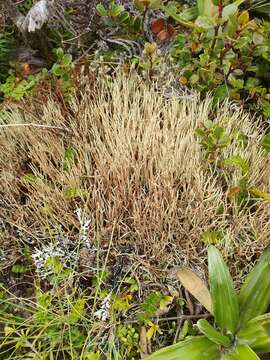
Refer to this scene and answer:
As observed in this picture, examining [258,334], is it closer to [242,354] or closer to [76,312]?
[242,354]

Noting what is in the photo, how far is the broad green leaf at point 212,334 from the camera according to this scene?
1.52m

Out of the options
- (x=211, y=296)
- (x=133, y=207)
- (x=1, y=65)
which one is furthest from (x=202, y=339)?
(x=1, y=65)

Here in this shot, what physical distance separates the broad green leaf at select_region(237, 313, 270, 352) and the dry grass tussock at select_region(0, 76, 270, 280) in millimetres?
323

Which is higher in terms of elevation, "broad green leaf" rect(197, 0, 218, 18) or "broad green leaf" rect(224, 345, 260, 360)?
"broad green leaf" rect(197, 0, 218, 18)

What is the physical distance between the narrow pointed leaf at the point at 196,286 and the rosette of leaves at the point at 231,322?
9 centimetres

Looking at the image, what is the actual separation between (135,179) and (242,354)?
0.72 meters

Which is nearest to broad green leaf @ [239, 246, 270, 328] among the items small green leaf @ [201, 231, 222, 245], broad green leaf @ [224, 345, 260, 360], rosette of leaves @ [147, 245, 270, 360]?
rosette of leaves @ [147, 245, 270, 360]

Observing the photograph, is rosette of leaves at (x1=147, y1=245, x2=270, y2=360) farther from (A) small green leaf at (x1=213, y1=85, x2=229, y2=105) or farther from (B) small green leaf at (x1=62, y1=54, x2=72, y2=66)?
(B) small green leaf at (x1=62, y1=54, x2=72, y2=66)

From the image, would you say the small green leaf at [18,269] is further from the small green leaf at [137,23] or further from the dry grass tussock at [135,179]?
the small green leaf at [137,23]

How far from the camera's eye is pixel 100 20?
2.64 meters

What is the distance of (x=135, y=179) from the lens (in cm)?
Result: 193

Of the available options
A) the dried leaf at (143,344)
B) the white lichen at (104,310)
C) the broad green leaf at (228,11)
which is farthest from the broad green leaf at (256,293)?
the broad green leaf at (228,11)

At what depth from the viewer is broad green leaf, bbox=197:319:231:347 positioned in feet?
4.99

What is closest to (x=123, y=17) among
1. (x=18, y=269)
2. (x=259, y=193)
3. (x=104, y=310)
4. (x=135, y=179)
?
(x=135, y=179)
